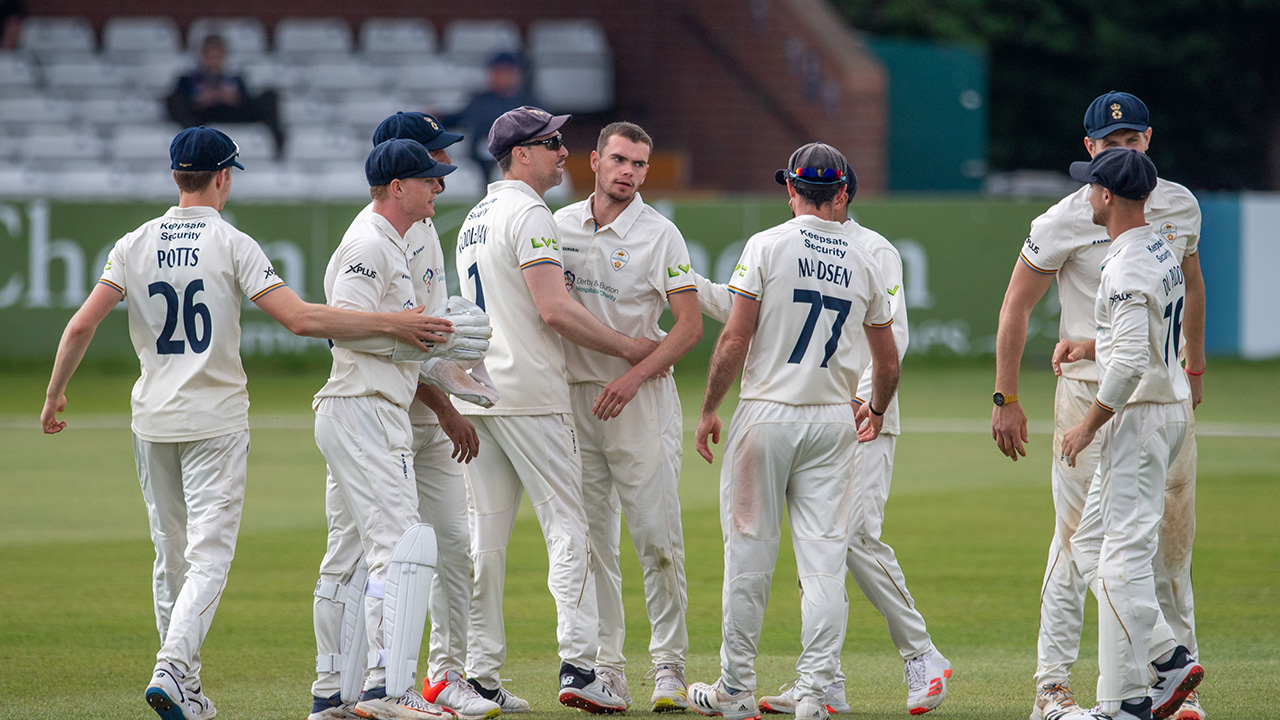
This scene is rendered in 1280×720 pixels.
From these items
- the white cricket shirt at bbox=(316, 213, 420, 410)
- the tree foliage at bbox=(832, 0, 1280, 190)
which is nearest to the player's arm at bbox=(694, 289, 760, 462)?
the white cricket shirt at bbox=(316, 213, 420, 410)

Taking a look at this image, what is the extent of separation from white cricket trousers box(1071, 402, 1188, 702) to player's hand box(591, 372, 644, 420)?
2.09 m

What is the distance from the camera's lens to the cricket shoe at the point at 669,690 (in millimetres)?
6605

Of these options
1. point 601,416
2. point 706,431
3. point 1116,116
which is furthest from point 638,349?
point 1116,116

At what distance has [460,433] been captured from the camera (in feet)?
21.5

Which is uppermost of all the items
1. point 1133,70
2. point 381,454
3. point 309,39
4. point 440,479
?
point 1133,70

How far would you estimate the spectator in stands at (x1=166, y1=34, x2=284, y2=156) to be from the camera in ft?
81.0

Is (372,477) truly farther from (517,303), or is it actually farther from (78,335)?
(78,335)

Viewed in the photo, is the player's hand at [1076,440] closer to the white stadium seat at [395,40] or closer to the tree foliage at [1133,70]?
the white stadium seat at [395,40]

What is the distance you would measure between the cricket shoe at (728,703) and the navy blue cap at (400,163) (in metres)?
2.56

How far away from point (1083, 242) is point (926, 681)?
214cm

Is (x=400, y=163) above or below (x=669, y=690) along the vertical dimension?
above

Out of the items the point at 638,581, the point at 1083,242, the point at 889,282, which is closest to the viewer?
the point at 1083,242

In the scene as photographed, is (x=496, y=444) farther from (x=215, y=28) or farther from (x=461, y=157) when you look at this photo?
(x=215, y=28)

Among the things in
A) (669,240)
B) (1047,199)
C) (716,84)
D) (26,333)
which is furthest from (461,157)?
(669,240)
